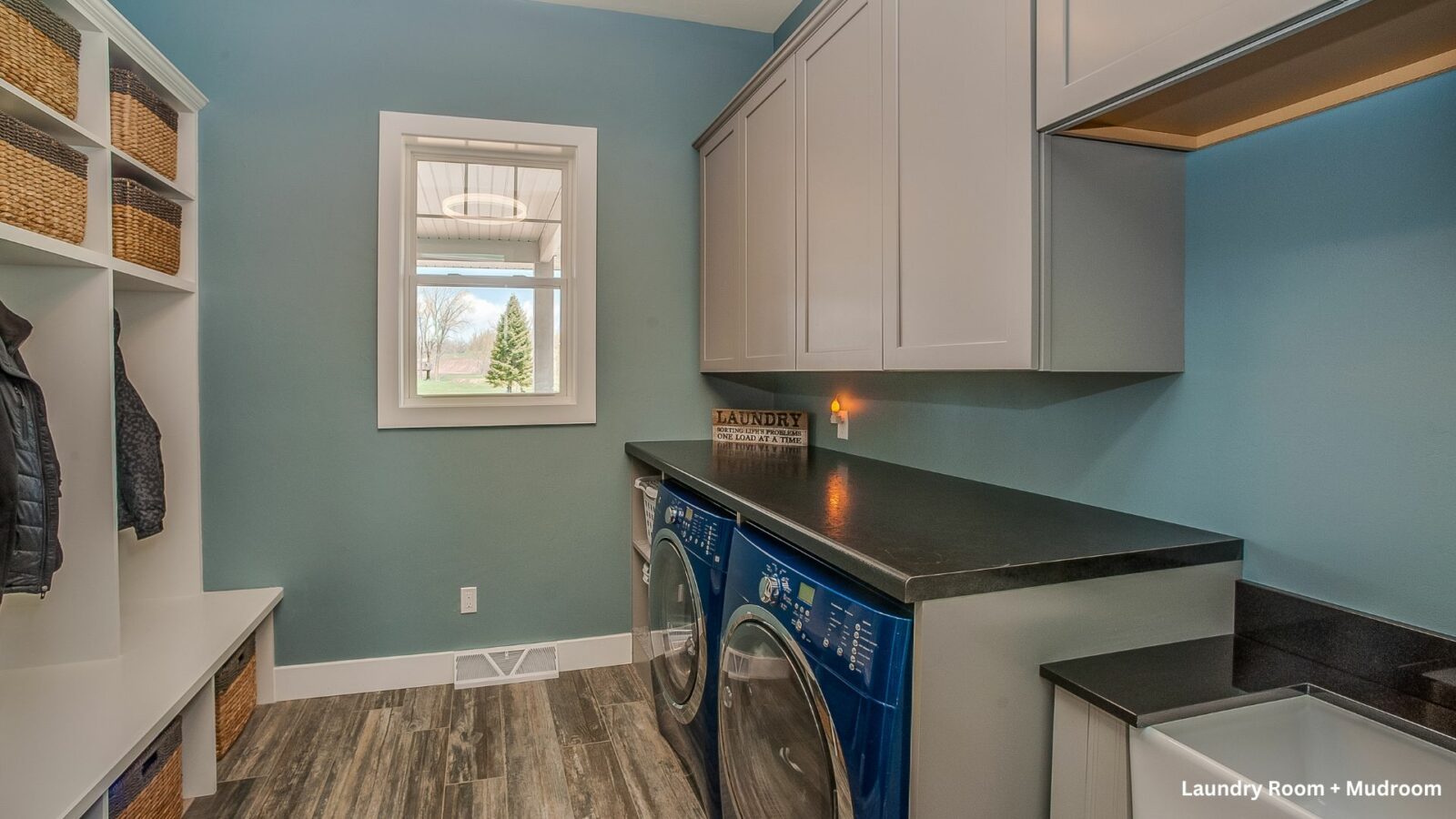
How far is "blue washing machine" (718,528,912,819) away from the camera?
3.60 feet

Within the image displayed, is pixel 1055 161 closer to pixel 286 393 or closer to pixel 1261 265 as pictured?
pixel 1261 265

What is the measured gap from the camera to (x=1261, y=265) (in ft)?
4.27

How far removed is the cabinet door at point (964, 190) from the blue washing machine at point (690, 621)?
69 cm

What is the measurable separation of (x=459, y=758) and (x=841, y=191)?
213cm

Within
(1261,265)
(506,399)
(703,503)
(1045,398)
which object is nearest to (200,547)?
(506,399)

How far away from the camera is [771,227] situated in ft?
7.92

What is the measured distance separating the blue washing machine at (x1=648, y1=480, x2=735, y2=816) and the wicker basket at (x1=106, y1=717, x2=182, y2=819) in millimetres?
1348

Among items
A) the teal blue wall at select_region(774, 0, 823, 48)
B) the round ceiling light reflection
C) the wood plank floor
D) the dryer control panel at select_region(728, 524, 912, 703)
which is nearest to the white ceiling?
the teal blue wall at select_region(774, 0, 823, 48)

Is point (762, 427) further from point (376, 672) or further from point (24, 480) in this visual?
point (24, 480)

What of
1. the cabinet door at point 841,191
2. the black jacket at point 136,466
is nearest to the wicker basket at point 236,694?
the black jacket at point 136,466

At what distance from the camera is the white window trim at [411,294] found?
9.15 ft

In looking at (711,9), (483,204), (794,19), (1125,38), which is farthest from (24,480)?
(794,19)

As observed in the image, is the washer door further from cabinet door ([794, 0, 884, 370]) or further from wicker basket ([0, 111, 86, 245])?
wicker basket ([0, 111, 86, 245])

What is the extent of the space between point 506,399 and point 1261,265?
2.54m
